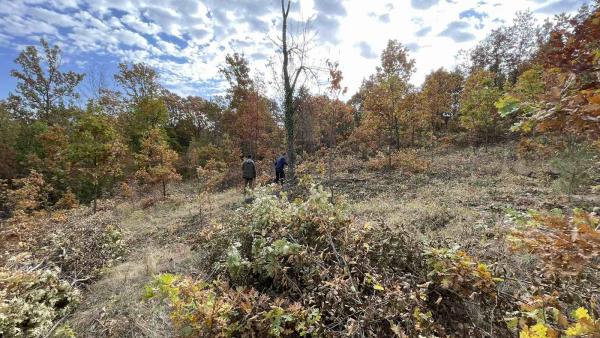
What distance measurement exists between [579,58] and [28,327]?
5.27 m

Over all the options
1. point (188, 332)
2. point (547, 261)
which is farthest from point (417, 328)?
point (188, 332)

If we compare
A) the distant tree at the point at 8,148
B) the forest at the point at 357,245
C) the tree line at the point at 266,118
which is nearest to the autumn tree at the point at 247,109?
the tree line at the point at 266,118

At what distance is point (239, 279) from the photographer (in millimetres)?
3164

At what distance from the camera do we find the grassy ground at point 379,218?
3352 mm

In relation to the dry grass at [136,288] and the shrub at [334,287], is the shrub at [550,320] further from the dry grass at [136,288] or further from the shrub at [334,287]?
the dry grass at [136,288]

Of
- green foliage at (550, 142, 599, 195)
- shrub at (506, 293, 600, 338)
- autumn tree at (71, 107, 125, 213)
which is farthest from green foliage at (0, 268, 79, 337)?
green foliage at (550, 142, 599, 195)

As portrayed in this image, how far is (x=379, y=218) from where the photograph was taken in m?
3.44

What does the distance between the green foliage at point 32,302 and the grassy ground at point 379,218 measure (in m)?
0.22

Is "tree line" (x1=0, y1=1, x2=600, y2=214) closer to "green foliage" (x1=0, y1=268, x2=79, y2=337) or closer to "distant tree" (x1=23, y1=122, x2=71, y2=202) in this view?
"distant tree" (x1=23, y1=122, x2=71, y2=202)

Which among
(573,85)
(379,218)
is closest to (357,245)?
(379,218)

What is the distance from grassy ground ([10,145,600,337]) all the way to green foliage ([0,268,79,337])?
0.74 feet

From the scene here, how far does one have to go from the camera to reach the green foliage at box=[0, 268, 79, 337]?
119 inches

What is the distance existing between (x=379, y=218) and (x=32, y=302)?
14.1 feet

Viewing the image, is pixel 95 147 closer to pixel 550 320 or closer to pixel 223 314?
pixel 223 314
